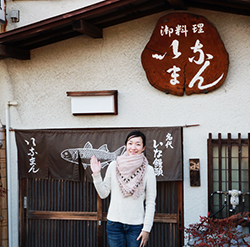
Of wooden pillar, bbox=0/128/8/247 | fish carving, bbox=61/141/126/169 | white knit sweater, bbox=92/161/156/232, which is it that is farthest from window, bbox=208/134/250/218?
wooden pillar, bbox=0/128/8/247

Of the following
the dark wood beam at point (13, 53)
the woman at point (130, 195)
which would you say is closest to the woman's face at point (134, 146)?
the woman at point (130, 195)

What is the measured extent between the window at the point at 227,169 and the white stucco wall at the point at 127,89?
0.14 meters

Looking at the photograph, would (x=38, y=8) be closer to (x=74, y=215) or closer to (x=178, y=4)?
(x=178, y=4)

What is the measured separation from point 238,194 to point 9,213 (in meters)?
4.33

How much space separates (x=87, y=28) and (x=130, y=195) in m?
3.24

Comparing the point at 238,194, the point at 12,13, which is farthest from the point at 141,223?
the point at 12,13

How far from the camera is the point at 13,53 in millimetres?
7020

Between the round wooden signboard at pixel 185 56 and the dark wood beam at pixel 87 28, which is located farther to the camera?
the round wooden signboard at pixel 185 56

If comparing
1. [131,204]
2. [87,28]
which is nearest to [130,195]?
[131,204]

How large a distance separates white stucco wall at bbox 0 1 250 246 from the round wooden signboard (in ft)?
0.57

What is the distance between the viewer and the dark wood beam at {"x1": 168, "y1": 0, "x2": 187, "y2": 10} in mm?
6142

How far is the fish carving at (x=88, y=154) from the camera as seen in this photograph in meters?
6.96

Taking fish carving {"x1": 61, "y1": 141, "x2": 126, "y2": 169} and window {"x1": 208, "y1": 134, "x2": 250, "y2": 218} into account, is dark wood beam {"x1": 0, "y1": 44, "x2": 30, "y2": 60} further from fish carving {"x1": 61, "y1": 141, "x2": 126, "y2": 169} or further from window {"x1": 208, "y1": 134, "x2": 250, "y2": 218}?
window {"x1": 208, "y1": 134, "x2": 250, "y2": 218}

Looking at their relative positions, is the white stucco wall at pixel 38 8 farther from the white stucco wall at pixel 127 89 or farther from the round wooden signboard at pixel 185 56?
the round wooden signboard at pixel 185 56
